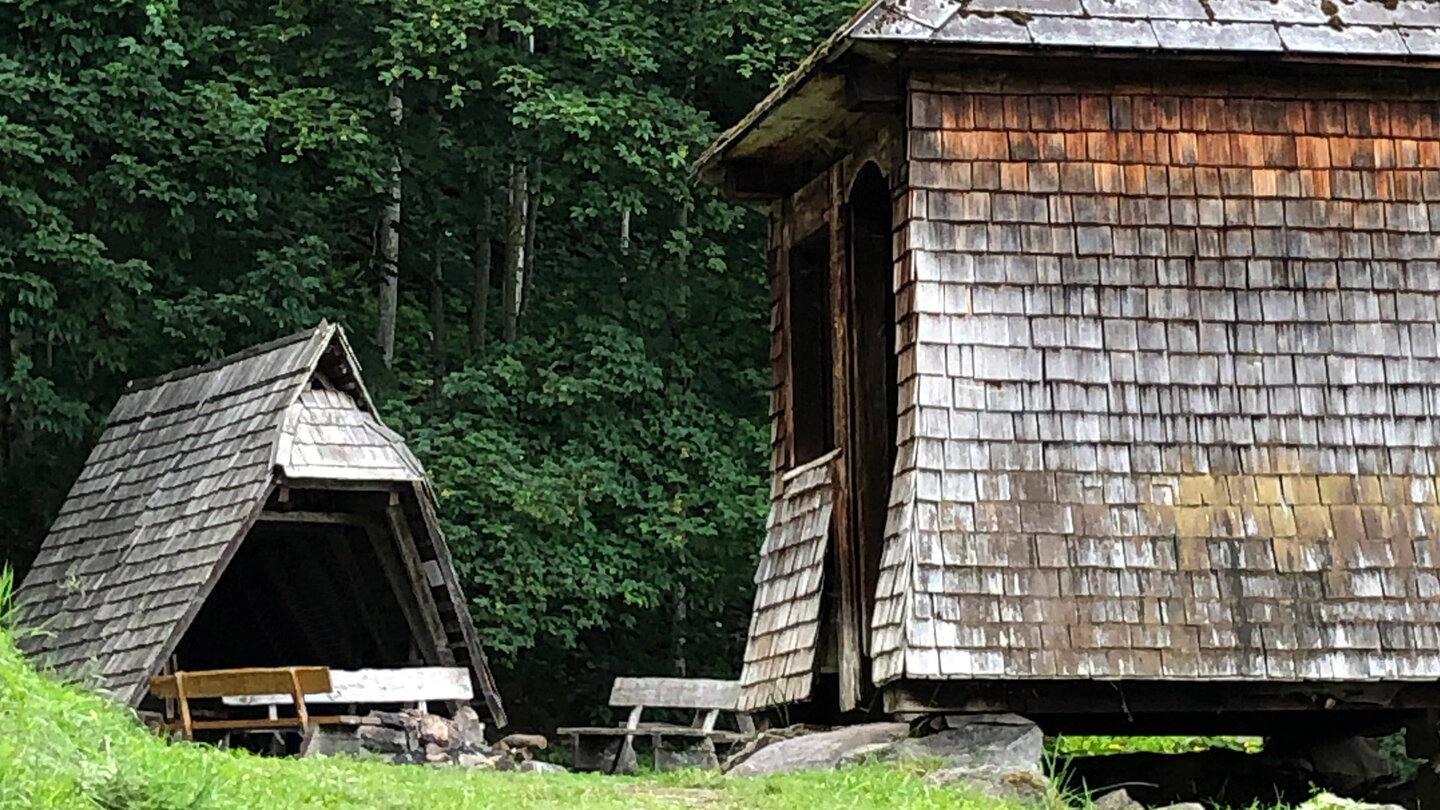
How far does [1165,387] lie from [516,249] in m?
15.2

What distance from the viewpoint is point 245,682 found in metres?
15.9

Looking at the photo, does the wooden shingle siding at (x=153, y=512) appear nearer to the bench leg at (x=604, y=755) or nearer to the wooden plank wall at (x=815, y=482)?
the bench leg at (x=604, y=755)

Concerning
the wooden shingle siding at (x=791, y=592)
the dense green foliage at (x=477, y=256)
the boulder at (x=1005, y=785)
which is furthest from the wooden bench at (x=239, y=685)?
the boulder at (x=1005, y=785)

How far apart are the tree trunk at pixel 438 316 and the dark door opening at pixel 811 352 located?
11.3m

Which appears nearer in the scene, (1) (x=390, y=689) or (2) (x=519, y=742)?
(1) (x=390, y=689)

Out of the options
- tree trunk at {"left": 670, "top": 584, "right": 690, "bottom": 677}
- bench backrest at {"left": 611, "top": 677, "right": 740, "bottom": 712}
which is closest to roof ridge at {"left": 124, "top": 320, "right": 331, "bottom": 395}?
bench backrest at {"left": 611, "top": 677, "right": 740, "bottom": 712}

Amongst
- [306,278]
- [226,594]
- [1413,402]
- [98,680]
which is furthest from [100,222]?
[1413,402]

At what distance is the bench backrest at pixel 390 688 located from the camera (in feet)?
54.5

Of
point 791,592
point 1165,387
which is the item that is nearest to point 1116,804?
point 1165,387

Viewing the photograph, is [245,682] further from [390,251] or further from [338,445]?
[390,251]

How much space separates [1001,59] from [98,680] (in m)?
8.00

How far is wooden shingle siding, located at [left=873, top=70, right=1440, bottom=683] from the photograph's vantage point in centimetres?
1077

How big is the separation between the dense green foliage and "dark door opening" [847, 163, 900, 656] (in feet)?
30.8

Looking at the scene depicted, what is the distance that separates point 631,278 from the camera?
25422 millimetres
